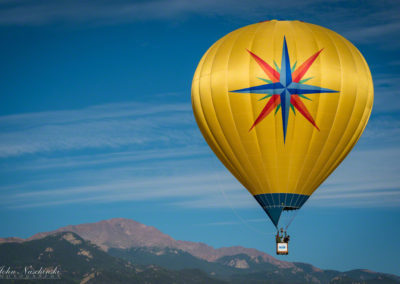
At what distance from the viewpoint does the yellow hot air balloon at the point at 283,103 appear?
87625 mm

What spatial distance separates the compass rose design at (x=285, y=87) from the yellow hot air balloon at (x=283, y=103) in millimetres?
129

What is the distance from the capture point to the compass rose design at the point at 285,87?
286 ft

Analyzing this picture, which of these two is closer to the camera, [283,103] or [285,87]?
[285,87]

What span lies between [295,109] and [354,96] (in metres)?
9.02

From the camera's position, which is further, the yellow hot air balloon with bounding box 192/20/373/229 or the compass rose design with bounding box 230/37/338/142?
the yellow hot air balloon with bounding box 192/20/373/229

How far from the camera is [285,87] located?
286 feet

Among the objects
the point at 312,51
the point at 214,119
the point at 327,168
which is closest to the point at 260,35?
the point at 312,51

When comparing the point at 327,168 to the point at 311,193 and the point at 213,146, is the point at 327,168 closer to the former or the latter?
the point at 311,193

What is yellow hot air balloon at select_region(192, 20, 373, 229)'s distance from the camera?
87.6 meters

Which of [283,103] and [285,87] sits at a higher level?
[285,87]

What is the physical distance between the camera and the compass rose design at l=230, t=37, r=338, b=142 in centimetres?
8731

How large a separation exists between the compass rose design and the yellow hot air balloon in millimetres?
129

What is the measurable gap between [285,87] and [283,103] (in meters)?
2.08

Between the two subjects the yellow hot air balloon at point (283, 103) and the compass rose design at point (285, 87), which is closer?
the compass rose design at point (285, 87)
